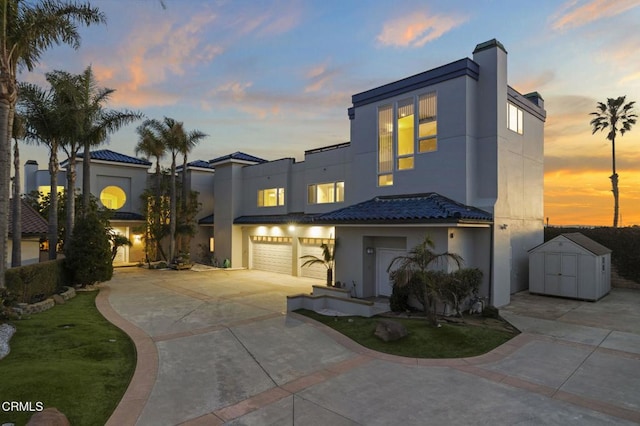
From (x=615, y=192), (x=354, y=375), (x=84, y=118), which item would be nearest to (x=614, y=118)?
(x=615, y=192)

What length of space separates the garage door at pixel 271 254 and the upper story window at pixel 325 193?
10.6 feet

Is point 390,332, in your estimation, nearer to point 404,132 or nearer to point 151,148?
point 404,132

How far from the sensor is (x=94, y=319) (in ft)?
38.5

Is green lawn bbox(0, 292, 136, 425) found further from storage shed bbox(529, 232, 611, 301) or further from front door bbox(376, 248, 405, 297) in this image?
storage shed bbox(529, 232, 611, 301)

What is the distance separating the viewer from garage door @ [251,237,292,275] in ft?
77.6

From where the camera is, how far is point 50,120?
1683 cm

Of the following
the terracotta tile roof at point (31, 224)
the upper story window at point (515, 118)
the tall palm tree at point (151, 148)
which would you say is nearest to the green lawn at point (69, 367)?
the terracotta tile roof at point (31, 224)

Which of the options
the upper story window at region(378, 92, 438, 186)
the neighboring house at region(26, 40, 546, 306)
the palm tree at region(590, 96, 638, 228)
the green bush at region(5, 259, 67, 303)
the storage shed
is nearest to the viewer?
the green bush at region(5, 259, 67, 303)

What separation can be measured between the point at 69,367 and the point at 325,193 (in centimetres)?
1647

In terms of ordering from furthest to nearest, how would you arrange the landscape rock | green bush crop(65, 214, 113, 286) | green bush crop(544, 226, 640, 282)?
green bush crop(544, 226, 640, 282) < green bush crop(65, 214, 113, 286) < the landscape rock

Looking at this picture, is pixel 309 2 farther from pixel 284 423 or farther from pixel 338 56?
pixel 284 423

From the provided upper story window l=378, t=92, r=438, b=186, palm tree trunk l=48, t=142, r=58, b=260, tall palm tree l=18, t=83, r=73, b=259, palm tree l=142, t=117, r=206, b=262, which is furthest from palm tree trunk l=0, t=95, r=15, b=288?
palm tree l=142, t=117, r=206, b=262

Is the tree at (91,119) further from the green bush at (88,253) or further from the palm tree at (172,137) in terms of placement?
the palm tree at (172,137)

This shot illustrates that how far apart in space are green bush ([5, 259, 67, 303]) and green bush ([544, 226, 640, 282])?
86.3 ft
